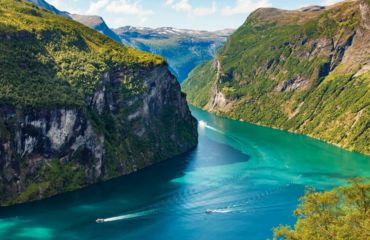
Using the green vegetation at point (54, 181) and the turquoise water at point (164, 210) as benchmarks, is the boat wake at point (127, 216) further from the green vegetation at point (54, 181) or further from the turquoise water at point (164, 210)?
the green vegetation at point (54, 181)

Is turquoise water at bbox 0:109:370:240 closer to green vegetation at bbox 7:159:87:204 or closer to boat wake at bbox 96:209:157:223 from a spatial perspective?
boat wake at bbox 96:209:157:223

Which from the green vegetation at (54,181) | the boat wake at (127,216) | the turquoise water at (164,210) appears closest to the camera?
the turquoise water at (164,210)

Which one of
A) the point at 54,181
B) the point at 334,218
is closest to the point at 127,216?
the point at 54,181

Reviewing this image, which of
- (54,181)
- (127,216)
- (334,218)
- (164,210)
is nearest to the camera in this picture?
(334,218)

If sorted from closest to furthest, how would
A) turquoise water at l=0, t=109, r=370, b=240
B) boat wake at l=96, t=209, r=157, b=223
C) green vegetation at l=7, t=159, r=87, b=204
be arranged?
1. turquoise water at l=0, t=109, r=370, b=240
2. boat wake at l=96, t=209, r=157, b=223
3. green vegetation at l=7, t=159, r=87, b=204

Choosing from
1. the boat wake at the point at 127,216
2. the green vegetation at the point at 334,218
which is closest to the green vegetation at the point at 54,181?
the boat wake at the point at 127,216

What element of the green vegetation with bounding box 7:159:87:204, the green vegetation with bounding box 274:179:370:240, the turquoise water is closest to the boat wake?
→ the turquoise water

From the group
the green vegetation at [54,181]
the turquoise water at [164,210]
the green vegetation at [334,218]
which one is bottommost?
the turquoise water at [164,210]

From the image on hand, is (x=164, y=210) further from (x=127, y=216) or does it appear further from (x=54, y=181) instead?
(x=54, y=181)
